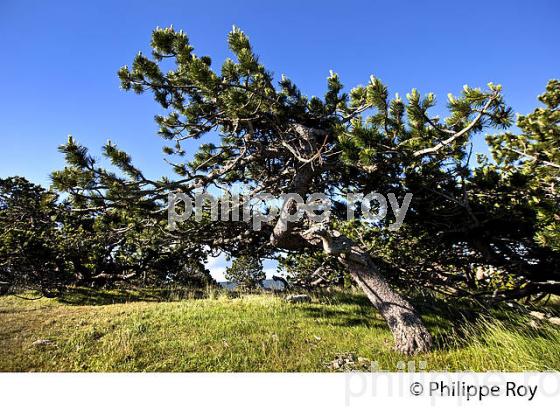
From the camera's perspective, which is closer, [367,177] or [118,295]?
[367,177]

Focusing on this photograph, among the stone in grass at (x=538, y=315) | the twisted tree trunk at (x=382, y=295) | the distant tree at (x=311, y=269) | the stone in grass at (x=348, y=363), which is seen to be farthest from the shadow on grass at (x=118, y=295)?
the stone in grass at (x=538, y=315)

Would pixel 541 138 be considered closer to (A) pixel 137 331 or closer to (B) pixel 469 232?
(B) pixel 469 232

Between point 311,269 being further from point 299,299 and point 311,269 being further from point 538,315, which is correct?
point 538,315

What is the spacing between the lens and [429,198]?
7438mm

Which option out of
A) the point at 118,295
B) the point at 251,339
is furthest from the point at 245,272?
the point at 251,339

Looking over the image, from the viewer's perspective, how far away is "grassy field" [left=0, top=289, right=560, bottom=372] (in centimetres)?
546

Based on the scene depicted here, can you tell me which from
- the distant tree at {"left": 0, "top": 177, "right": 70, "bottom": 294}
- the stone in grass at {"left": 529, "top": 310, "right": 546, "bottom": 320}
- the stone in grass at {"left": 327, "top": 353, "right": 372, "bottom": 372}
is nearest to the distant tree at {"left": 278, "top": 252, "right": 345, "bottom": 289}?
the stone in grass at {"left": 327, "top": 353, "right": 372, "bottom": 372}

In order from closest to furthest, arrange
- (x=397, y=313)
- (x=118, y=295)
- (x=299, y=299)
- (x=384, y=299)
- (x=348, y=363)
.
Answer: (x=348, y=363)
(x=397, y=313)
(x=384, y=299)
(x=299, y=299)
(x=118, y=295)

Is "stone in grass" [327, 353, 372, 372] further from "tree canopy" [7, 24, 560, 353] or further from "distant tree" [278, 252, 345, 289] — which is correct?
"distant tree" [278, 252, 345, 289]

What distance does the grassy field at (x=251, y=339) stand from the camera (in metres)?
5.46

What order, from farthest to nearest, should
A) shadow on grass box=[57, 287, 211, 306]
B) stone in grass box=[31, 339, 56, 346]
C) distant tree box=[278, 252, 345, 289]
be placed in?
shadow on grass box=[57, 287, 211, 306] < distant tree box=[278, 252, 345, 289] < stone in grass box=[31, 339, 56, 346]

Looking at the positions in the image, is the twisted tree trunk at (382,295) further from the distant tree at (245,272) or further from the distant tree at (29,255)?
the distant tree at (245,272)

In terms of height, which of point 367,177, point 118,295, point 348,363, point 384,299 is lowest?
point 348,363

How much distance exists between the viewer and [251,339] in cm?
687
